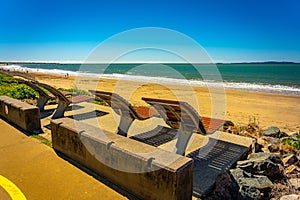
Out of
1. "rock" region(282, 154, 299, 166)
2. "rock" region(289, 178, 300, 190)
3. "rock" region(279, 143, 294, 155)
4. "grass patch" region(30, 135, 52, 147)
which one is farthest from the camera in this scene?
"rock" region(279, 143, 294, 155)

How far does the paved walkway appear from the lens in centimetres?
296

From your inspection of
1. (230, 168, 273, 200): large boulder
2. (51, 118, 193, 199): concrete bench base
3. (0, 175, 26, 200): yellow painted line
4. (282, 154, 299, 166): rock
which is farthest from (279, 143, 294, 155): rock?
(0, 175, 26, 200): yellow painted line

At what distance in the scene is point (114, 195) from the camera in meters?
2.94

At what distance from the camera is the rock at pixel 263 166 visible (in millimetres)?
3471

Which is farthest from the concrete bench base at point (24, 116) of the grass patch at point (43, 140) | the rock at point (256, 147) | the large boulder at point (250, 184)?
the rock at point (256, 147)

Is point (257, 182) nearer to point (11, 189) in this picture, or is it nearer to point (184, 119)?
point (184, 119)

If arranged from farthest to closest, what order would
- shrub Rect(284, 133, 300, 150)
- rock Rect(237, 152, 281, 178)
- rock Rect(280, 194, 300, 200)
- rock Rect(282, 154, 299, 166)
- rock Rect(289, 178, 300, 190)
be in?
shrub Rect(284, 133, 300, 150), rock Rect(282, 154, 299, 166), rock Rect(237, 152, 281, 178), rock Rect(289, 178, 300, 190), rock Rect(280, 194, 300, 200)

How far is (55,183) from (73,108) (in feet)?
15.1

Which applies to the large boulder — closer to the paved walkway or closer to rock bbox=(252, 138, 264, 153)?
rock bbox=(252, 138, 264, 153)

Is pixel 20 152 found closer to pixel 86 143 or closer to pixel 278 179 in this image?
pixel 86 143

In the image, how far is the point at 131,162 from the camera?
2803 millimetres

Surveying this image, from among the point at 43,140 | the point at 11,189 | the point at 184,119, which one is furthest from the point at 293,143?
the point at 11,189

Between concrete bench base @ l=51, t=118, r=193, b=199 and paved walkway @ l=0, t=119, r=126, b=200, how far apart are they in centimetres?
21

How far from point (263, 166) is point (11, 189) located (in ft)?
11.8
